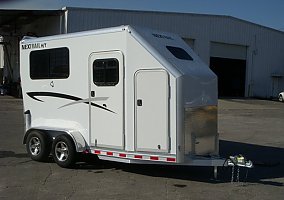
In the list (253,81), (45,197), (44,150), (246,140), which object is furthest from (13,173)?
(253,81)

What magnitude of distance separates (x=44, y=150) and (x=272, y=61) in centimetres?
3913

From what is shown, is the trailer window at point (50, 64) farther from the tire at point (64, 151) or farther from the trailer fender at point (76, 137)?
the tire at point (64, 151)

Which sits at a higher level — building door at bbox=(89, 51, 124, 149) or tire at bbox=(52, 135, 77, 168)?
building door at bbox=(89, 51, 124, 149)

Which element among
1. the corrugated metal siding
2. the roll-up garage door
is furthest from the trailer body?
the roll-up garage door

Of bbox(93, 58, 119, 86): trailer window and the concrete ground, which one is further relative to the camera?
bbox(93, 58, 119, 86): trailer window

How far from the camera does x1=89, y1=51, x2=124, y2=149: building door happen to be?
27.5 feet

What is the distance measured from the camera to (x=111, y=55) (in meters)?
8.49

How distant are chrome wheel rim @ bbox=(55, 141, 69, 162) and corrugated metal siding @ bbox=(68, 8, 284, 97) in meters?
22.5

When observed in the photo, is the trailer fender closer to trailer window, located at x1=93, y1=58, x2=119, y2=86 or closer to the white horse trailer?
the white horse trailer

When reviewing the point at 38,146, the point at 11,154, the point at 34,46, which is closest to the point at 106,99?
the point at 38,146

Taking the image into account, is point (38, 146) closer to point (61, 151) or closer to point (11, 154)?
point (61, 151)

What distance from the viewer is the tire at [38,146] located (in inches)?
380

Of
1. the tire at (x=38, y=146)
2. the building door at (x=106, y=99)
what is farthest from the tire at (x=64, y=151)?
the building door at (x=106, y=99)

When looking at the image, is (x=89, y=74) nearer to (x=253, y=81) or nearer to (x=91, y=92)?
(x=91, y=92)
